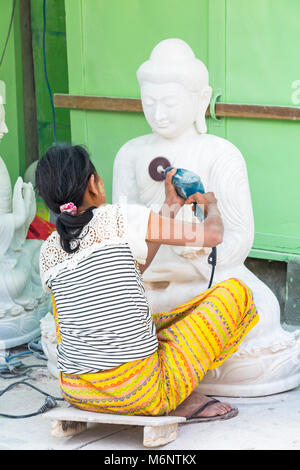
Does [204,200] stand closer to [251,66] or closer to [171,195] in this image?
[171,195]

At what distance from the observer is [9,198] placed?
4.15 m

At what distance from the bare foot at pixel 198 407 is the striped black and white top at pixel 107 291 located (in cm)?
37

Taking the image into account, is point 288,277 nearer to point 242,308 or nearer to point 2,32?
point 242,308

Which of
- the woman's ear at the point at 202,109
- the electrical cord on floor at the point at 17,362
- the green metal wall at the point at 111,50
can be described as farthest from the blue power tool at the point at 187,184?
the green metal wall at the point at 111,50

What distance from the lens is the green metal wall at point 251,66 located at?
165 inches

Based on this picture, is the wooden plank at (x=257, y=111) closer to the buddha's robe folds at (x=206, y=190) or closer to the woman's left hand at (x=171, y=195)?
the buddha's robe folds at (x=206, y=190)

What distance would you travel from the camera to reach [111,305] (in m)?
2.71

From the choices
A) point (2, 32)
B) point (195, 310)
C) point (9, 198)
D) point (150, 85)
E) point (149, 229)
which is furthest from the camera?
point (2, 32)

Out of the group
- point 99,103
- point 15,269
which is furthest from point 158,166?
point 99,103

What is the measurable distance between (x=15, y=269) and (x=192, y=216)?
1.14 metres

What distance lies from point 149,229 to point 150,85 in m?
0.97

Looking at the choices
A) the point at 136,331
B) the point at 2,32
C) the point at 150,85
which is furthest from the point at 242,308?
the point at 2,32

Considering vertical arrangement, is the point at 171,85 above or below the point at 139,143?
above
